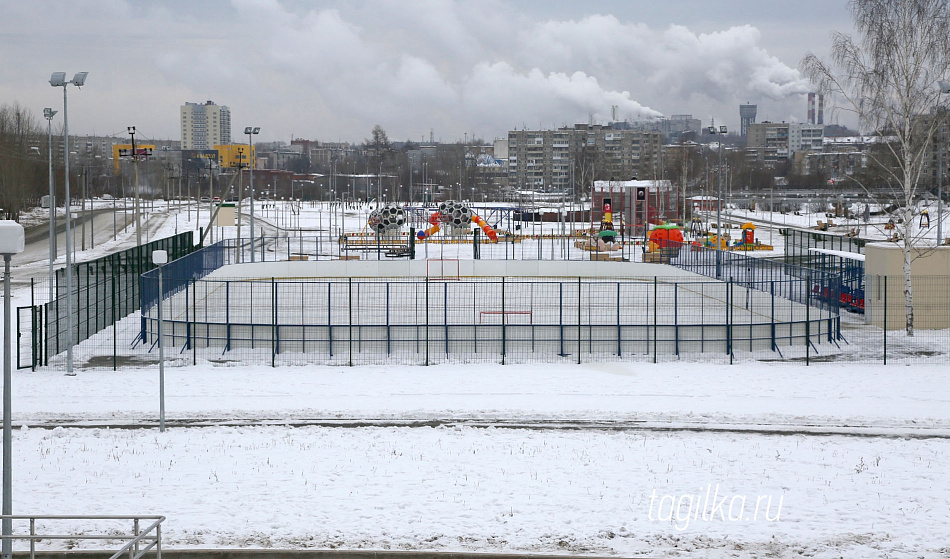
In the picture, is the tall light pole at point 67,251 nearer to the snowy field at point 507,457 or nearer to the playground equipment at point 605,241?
the snowy field at point 507,457

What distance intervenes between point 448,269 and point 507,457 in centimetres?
2990

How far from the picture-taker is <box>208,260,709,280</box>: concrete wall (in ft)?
145

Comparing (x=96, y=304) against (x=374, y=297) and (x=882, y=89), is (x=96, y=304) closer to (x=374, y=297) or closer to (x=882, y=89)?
(x=374, y=297)

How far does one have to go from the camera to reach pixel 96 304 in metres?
28.5

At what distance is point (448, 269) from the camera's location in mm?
45688

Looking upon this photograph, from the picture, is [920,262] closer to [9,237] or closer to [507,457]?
[507,457]

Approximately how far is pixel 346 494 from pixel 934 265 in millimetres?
24617

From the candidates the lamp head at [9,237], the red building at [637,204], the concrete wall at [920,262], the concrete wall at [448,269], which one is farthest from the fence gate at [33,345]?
the red building at [637,204]

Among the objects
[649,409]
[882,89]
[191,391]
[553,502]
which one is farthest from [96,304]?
[882,89]

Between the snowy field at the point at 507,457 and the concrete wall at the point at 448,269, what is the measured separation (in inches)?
787

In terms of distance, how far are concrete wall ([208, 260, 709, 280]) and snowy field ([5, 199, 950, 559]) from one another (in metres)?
20.0

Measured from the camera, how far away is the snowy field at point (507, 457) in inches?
490

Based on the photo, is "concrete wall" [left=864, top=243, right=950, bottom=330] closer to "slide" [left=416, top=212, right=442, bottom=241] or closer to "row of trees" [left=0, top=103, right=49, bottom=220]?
"slide" [left=416, top=212, right=442, bottom=241]

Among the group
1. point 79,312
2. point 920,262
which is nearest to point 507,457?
point 79,312
